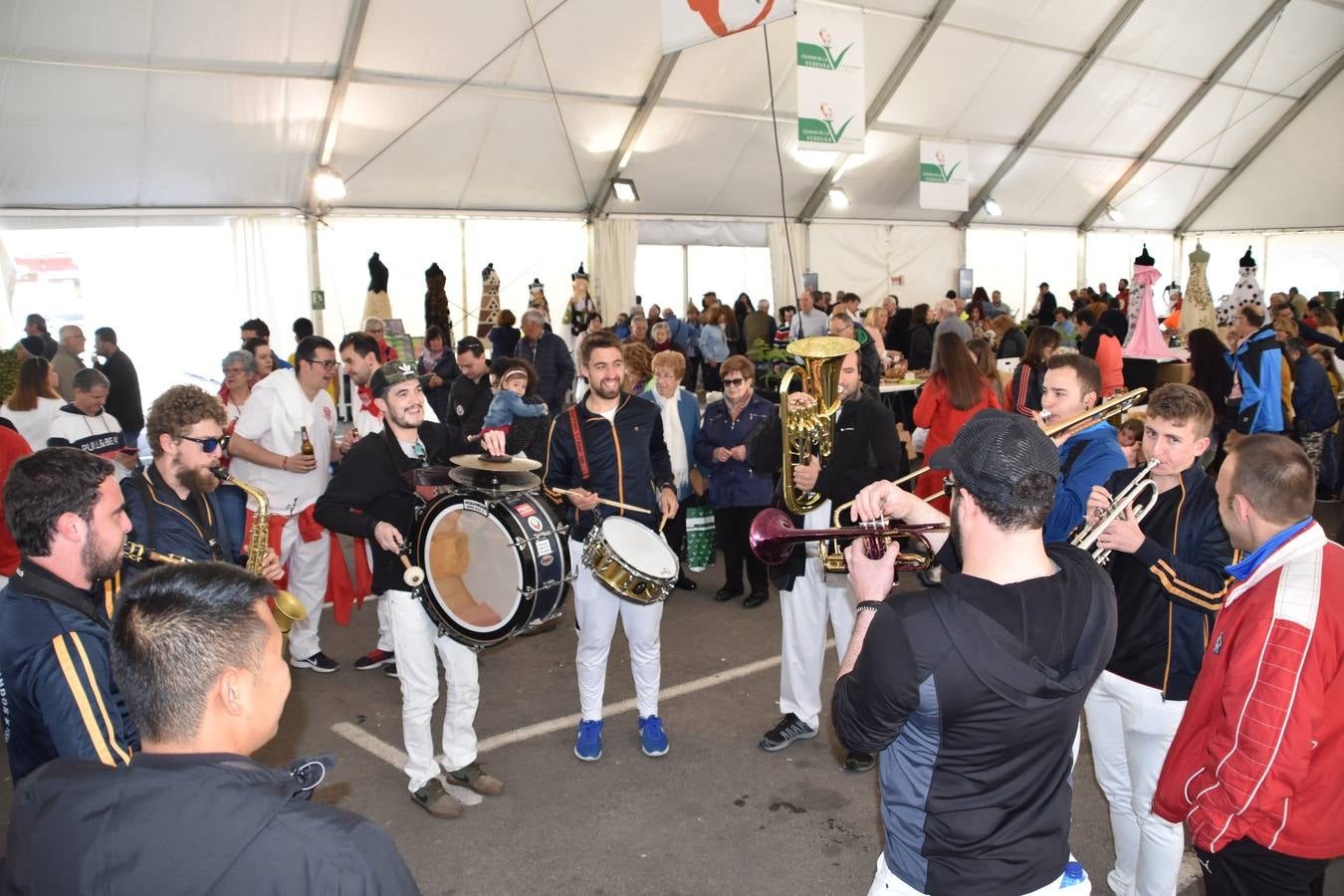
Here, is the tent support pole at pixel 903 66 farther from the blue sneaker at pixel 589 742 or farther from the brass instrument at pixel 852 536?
the brass instrument at pixel 852 536

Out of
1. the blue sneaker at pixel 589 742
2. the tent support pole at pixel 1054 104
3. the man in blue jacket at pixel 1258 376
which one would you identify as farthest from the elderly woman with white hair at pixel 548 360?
the tent support pole at pixel 1054 104

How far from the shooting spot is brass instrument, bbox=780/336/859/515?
4.47 meters

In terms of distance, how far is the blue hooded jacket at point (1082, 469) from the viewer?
3760mm

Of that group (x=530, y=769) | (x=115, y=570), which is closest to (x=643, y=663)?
(x=530, y=769)

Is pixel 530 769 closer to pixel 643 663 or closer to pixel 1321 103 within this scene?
pixel 643 663

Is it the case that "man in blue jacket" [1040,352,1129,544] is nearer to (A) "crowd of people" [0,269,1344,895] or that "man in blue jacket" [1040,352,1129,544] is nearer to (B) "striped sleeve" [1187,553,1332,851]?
(A) "crowd of people" [0,269,1344,895]

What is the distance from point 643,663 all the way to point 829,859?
133cm

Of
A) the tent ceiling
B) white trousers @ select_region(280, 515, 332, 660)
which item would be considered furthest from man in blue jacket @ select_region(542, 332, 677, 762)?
the tent ceiling

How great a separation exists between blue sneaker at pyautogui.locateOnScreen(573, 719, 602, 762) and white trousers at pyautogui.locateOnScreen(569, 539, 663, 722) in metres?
0.03

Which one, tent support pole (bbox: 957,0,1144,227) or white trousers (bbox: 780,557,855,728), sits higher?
tent support pole (bbox: 957,0,1144,227)

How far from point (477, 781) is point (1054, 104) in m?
19.4

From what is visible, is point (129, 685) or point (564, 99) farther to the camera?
point (564, 99)

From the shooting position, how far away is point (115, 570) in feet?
8.86

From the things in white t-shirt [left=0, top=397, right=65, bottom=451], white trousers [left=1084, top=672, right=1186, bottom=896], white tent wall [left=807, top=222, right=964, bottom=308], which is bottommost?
white trousers [left=1084, top=672, right=1186, bottom=896]
